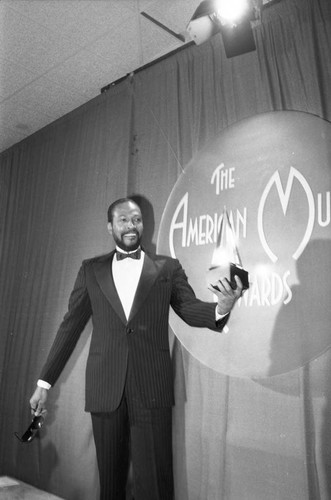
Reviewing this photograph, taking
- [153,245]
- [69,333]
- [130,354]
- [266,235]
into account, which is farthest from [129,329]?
[153,245]

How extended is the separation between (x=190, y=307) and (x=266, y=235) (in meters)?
0.62

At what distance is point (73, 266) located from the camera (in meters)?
3.73

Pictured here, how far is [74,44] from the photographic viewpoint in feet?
10.8

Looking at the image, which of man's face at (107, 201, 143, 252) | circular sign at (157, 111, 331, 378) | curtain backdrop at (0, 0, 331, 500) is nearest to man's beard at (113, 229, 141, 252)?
man's face at (107, 201, 143, 252)

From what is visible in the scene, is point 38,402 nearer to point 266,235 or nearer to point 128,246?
point 128,246

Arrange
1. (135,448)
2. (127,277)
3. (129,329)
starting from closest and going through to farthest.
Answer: (135,448)
(129,329)
(127,277)

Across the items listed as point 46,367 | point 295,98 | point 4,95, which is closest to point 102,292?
point 46,367

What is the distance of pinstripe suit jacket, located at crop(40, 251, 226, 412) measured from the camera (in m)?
2.15

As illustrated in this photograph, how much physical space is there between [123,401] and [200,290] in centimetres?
90

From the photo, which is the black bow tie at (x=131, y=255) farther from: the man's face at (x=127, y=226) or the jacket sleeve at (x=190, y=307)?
the jacket sleeve at (x=190, y=307)

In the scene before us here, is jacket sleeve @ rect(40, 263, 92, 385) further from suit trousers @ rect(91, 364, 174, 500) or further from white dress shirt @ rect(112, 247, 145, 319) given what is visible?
suit trousers @ rect(91, 364, 174, 500)

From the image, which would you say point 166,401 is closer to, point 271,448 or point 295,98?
point 271,448

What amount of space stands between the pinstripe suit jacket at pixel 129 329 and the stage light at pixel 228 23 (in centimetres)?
132

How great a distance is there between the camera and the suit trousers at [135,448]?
2082 mm
